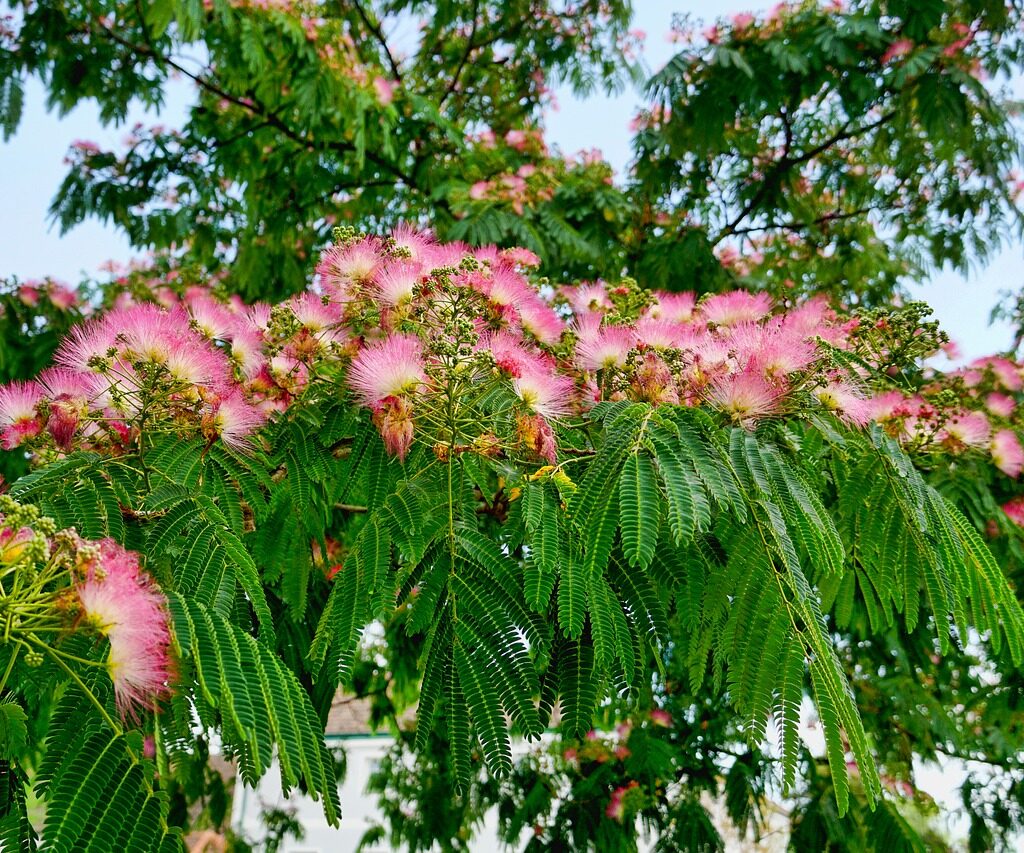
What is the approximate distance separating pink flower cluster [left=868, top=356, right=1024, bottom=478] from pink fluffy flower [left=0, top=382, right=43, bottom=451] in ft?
6.54

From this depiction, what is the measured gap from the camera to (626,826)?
4.55m

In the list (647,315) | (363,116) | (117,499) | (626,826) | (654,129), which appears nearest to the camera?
(117,499)

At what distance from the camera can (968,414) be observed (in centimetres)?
322

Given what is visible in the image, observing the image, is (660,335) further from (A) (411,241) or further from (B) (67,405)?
(B) (67,405)

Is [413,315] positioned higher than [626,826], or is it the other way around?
[413,315]

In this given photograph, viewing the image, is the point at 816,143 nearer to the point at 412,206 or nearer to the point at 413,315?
the point at 412,206

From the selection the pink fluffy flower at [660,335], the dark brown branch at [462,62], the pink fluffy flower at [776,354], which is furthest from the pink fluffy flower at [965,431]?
the dark brown branch at [462,62]

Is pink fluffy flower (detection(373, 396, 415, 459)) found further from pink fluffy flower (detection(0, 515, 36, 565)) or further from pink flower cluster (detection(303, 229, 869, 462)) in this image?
pink fluffy flower (detection(0, 515, 36, 565))

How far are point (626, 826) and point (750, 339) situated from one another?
3089 millimetres

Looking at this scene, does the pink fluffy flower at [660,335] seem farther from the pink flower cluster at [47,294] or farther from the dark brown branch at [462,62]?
the dark brown branch at [462,62]

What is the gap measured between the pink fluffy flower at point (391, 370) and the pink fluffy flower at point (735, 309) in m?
0.96

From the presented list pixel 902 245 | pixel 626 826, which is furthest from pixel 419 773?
pixel 902 245

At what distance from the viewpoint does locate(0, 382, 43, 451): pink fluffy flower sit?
85.8 inches

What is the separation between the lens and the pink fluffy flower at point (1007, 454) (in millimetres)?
3473
